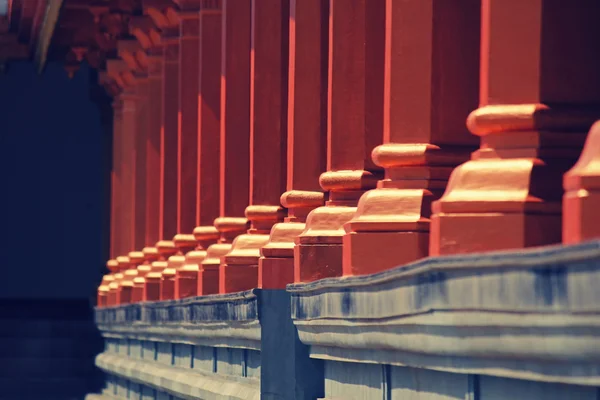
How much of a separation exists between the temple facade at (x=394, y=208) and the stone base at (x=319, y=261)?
1 centimetres

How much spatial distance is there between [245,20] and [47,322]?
1468 centimetres

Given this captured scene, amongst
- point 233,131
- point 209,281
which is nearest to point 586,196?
point 209,281

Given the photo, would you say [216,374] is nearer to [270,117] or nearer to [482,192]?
[270,117]

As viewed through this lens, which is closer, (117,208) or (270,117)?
(270,117)

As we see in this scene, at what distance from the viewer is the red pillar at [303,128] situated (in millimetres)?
10805

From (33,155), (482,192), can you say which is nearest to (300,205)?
(482,192)

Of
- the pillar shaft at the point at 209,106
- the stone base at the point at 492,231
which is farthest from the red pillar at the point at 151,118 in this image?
the stone base at the point at 492,231

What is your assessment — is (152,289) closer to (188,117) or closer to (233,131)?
(188,117)

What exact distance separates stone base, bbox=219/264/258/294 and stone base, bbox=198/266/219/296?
178 centimetres

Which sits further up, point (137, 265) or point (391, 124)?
point (391, 124)

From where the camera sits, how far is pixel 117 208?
28.7m

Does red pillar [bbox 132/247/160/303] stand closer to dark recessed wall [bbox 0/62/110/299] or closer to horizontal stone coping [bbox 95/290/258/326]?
horizontal stone coping [bbox 95/290/258/326]

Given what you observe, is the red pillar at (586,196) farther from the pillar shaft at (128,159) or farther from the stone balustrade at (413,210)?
the pillar shaft at (128,159)

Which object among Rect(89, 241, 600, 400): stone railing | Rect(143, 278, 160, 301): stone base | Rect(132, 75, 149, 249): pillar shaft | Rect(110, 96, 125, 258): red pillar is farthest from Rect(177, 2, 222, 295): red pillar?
Rect(110, 96, 125, 258): red pillar
